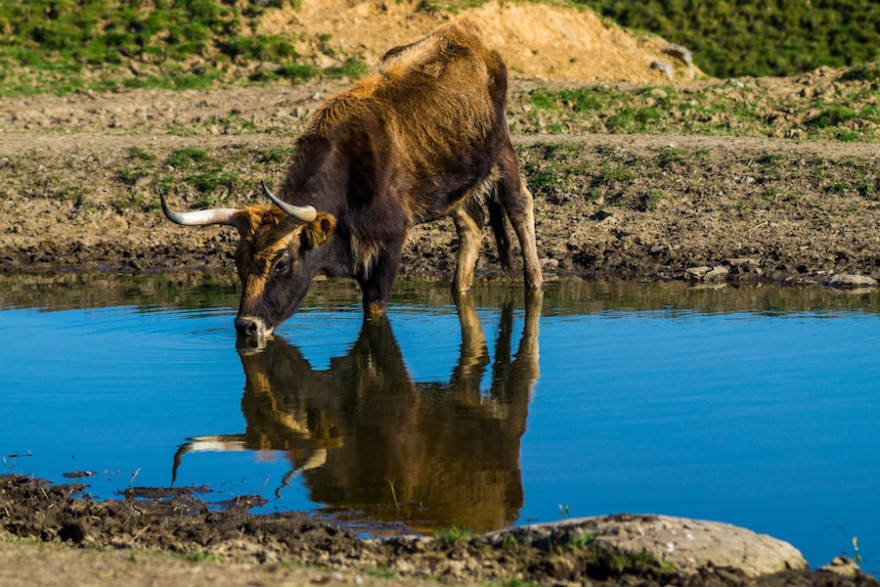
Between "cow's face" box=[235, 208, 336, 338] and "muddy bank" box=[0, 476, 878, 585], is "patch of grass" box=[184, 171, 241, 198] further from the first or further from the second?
"muddy bank" box=[0, 476, 878, 585]

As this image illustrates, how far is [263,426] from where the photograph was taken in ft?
23.1

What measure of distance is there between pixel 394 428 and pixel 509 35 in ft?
67.4

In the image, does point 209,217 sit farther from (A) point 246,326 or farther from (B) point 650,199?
(B) point 650,199

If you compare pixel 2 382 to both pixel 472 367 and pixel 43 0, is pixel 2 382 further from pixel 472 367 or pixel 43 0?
pixel 43 0

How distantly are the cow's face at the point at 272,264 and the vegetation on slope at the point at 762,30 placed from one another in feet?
78.6

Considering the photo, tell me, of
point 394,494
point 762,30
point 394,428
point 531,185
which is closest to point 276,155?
point 531,185

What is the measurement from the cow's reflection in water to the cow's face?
0.83 feet

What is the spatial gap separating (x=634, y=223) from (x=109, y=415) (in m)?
7.96

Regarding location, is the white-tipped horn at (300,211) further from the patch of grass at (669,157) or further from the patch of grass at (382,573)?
the patch of grass at (669,157)

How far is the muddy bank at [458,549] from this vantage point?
447 centimetres

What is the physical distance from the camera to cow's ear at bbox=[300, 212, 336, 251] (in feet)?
30.7

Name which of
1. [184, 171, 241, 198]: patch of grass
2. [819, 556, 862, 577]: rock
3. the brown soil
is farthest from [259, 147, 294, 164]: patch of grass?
[819, 556, 862, 577]: rock

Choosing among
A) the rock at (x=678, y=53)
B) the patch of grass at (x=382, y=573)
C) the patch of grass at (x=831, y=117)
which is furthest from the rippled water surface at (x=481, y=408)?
the rock at (x=678, y=53)

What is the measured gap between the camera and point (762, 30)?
3425cm
